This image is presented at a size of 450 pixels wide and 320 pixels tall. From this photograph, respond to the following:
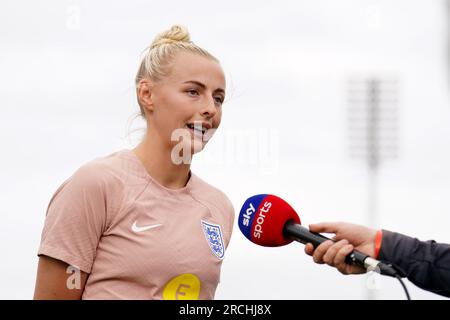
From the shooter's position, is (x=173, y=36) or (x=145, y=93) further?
(x=173, y=36)

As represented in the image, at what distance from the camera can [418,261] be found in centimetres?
550

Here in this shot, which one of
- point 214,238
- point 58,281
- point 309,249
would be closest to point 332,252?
point 309,249

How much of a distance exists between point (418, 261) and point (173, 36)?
213 centimetres

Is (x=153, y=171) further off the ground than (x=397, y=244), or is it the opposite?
(x=153, y=171)

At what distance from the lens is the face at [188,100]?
6.25 metres

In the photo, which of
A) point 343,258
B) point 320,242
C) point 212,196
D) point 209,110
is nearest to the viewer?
point 343,258

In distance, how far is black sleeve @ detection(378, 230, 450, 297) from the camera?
5480 millimetres

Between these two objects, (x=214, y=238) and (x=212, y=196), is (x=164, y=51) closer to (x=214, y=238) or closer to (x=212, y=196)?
(x=212, y=196)

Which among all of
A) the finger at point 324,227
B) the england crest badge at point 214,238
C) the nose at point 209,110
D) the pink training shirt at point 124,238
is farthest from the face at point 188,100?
the finger at point 324,227

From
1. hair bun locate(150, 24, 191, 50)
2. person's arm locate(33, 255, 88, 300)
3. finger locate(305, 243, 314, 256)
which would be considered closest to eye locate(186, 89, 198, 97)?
hair bun locate(150, 24, 191, 50)

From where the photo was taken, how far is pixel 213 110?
625 cm

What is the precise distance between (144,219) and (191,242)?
0.98ft
